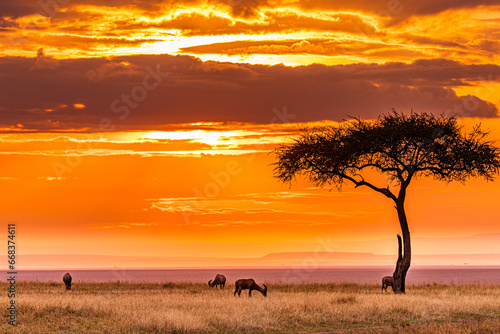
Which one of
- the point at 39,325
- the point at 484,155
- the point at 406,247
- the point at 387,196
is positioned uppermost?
the point at 484,155

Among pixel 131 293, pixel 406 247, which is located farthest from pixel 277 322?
pixel 406 247

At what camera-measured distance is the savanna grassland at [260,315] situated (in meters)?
27.4

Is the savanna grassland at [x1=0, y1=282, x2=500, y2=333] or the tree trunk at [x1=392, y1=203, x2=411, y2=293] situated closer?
the savanna grassland at [x1=0, y1=282, x2=500, y2=333]

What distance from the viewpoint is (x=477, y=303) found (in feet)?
117

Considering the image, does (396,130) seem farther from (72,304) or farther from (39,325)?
(39,325)

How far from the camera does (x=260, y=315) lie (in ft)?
99.8

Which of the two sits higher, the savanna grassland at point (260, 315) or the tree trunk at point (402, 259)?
the tree trunk at point (402, 259)

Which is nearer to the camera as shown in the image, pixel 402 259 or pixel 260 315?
pixel 260 315

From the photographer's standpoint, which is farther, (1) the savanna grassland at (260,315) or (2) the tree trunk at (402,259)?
(2) the tree trunk at (402,259)

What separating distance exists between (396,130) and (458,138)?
4.82m

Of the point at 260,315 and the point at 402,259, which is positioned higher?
the point at 402,259

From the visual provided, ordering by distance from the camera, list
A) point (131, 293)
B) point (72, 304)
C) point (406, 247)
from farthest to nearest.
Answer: point (406, 247) → point (131, 293) → point (72, 304)

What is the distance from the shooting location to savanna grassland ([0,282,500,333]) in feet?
89.9

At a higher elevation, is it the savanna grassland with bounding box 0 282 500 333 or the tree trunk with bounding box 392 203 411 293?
the tree trunk with bounding box 392 203 411 293
